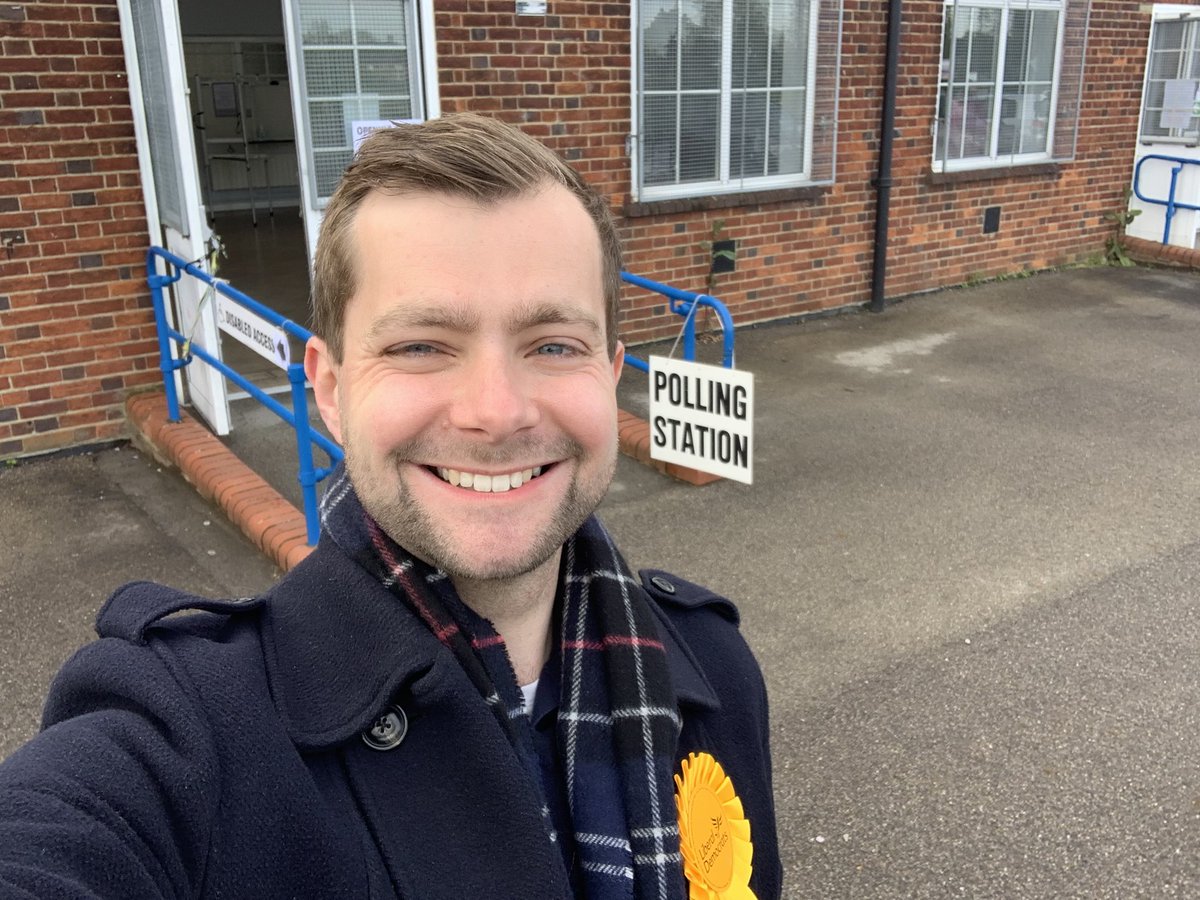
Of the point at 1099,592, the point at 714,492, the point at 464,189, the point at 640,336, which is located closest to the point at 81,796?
the point at 464,189

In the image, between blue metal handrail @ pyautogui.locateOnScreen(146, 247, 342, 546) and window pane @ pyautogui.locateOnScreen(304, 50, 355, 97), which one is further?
window pane @ pyautogui.locateOnScreen(304, 50, 355, 97)

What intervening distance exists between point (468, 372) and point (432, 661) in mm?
306

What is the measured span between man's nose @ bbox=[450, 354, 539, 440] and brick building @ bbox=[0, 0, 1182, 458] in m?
4.27

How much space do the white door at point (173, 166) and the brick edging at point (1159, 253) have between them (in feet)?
29.3

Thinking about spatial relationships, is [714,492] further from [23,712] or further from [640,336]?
[23,712]

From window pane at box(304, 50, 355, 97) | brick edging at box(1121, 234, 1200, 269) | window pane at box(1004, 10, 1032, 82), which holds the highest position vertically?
window pane at box(1004, 10, 1032, 82)

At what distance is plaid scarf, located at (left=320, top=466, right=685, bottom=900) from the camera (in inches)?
45.1

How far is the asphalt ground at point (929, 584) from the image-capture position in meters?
2.95

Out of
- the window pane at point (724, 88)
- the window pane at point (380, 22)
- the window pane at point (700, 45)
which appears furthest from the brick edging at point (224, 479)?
the window pane at point (700, 45)

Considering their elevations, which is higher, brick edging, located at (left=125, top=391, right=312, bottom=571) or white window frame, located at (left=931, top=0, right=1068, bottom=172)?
white window frame, located at (left=931, top=0, right=1068, bottom=172)

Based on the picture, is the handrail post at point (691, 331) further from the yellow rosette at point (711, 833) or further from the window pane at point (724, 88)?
the yellow rosette at point (711, 833)

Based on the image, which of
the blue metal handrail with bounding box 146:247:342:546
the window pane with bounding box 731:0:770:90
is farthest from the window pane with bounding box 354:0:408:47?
the window pane with bounding box 731:0:770:90

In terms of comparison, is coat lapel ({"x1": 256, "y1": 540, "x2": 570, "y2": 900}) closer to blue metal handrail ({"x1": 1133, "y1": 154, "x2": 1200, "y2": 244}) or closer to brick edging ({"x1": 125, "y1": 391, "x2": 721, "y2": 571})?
brick edging ({"x1": 125, "y1": 391, "x2": 721, "y2": 571})

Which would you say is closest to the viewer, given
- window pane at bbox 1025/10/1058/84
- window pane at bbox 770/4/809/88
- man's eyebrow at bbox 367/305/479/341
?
man's eyebrow at bbox 367/305/479/341
